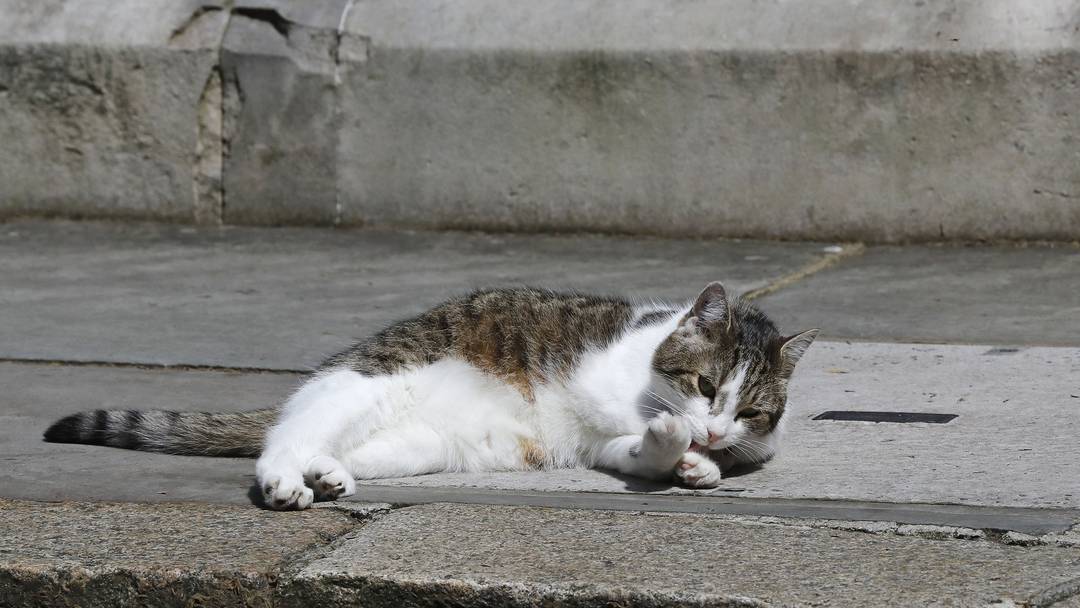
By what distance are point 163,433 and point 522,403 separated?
3.32ft

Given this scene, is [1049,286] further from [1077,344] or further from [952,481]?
[952,481]

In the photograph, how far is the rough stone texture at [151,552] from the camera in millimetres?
2906

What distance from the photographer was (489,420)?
12.8ft

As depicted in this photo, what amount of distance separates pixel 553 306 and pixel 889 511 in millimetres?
1373

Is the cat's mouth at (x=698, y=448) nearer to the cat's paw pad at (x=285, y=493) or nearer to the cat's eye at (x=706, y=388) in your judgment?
the cat's eye at (x=706, y=388)

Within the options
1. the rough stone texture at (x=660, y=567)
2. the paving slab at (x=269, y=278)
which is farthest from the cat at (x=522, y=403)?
the paving slab at (x=269, y=278)

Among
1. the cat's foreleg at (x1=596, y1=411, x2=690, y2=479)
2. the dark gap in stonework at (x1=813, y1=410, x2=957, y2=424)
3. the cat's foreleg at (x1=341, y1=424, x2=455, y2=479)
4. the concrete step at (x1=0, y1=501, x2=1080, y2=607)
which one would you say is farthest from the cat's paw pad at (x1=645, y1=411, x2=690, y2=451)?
the dark gap in stonework at (x1=813, y1=410, x2=957, y2=424)

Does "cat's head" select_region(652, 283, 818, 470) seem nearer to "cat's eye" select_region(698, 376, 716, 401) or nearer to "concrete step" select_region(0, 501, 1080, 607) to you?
"cat's eye" select_region(698, 376, 716, 401)

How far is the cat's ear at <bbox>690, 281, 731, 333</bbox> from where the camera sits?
388 cm

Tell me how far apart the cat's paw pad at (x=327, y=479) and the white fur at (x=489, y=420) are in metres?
0.06

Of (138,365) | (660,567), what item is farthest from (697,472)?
(138,365)

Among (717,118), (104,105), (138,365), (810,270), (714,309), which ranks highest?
(717,118)

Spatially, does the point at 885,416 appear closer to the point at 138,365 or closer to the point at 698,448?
the point at 698,448

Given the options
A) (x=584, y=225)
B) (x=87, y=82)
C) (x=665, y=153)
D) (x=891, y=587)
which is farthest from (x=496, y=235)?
(x=891, y=587)
